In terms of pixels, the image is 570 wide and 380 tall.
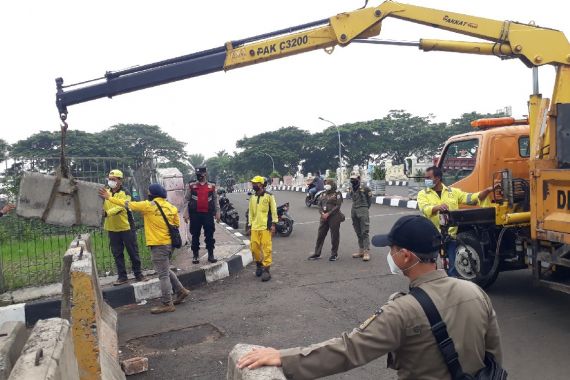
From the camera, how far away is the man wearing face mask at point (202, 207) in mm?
8109

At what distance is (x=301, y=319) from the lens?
534 cm

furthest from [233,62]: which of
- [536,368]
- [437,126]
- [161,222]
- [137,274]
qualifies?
[437,126]

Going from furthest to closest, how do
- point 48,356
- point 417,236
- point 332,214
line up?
1. point 332,214
2. point 48,356
3. point 417,236

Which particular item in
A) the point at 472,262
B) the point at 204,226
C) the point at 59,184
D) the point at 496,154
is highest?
the point at 496,154

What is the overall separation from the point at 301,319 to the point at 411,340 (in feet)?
12.4

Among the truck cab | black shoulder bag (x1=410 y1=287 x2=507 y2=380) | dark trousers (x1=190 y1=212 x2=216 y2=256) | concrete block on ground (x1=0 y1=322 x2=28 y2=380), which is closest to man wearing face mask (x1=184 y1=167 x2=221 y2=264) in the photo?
dark trousers (x1=190 y1=212 x2=216 y2=256)

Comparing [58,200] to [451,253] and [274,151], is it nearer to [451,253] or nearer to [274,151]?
[451,253]

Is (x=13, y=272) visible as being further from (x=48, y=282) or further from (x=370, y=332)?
(x=370, y=332)

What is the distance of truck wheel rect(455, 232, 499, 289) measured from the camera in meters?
5.89

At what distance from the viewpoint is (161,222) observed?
235 inches

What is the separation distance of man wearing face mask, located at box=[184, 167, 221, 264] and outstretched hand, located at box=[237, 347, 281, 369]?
6.43 metres

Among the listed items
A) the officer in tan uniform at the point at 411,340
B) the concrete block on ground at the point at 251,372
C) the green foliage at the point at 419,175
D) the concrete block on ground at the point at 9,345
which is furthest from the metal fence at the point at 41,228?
the officer in tan uniform at the point at 411,340

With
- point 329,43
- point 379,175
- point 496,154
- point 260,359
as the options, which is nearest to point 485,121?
point 496,154

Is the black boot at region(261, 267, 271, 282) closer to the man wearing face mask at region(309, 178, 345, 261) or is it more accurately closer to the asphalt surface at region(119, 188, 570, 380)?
the asphalt surface at region(119, 188, 570, 380)
